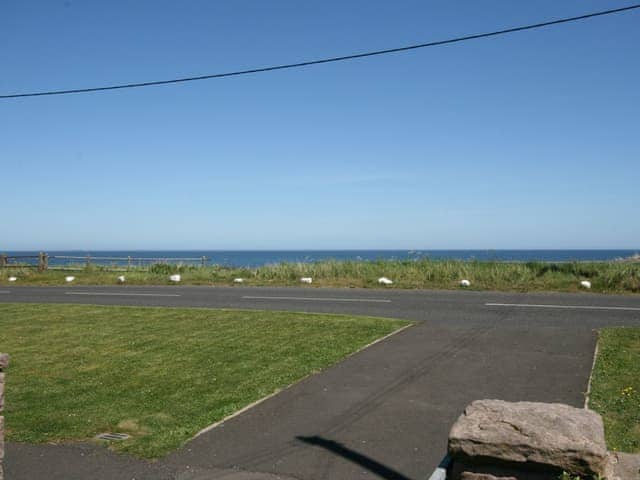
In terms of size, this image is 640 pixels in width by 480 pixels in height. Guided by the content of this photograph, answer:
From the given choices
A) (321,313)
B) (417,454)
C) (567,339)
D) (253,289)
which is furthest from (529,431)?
(253,289)

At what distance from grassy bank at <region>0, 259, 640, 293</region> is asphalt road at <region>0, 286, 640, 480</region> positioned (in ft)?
20.6

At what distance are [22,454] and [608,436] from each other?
6278 mm

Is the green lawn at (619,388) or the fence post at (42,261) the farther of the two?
the fence post at (42,261)

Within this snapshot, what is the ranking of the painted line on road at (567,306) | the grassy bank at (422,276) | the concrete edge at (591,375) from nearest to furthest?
1. the concrete edge at (591,375)
2. the painted line on road at (567,306)
3. the grassy bank at (422,276)

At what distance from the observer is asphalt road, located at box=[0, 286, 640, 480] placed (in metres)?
5.91

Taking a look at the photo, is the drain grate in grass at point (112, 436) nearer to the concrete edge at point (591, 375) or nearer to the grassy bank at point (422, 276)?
the concrete edge at point (591, 375)

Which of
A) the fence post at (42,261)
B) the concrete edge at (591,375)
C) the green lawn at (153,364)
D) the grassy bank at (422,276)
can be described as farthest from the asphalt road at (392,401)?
the fence post at (42,261)

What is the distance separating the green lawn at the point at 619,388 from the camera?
21.4 feet

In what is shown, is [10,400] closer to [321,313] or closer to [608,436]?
[608,436]

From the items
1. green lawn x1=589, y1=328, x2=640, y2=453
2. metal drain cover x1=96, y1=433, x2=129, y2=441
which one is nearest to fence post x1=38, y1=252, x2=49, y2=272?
metal drain cover x1=96, y1=433, x2=129, y2=441

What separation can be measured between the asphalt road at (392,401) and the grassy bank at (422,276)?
629 cm

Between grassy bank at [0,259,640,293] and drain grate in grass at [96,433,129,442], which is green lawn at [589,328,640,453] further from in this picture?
grassy bank at [0,259,640,293]

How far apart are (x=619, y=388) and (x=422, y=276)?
1734 centimetres

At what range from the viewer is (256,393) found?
8.38 meters
